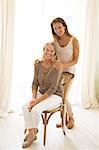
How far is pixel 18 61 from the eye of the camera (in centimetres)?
379

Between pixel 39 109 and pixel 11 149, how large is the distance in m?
0.48

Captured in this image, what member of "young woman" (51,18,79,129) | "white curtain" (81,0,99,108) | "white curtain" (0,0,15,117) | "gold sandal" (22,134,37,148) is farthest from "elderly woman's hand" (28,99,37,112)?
"white curtain" (81,0,99,108)

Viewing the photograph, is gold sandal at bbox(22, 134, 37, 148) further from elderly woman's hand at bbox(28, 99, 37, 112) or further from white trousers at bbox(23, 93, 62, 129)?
elderly woman's hand at bbox(28, 99, 37, 112)

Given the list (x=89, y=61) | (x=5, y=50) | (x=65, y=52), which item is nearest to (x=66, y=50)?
(x=65, y=52)

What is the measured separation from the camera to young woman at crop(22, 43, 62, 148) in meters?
2.73

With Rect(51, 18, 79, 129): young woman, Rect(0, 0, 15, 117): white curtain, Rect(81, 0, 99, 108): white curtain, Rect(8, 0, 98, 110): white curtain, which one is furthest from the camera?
Rect(81, 0, 99, 108): white curtain

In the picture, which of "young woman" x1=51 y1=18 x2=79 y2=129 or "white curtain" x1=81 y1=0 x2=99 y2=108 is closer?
"young woman" x1=51 y1=18 x2=79 y2=129

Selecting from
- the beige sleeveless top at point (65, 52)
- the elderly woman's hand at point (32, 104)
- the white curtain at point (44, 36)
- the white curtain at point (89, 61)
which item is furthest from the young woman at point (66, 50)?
the white curtain at point (89, 61)

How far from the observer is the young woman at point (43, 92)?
273 cm

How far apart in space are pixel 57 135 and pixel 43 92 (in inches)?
21.4

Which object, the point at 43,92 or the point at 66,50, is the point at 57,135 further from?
the point at 66,50

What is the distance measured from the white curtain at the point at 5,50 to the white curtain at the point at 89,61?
1120 millimetres

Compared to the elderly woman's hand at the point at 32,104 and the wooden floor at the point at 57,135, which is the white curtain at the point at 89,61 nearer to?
→ the wooden floor at the point at 57,135

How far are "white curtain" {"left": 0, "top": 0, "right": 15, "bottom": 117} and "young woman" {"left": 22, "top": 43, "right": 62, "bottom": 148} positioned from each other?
2.74 ft
